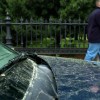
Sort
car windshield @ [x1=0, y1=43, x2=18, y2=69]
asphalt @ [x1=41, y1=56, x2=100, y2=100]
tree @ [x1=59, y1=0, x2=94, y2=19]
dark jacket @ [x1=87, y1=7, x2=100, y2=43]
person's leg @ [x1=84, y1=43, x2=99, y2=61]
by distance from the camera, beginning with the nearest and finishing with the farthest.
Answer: asphalt @ [x1=41, y1=56, x2=100, y2=100], car windshield @ [x1=0, y1=43, x2=18, y2=69], dark jacket @ [x1=87, y1=7, x2=100, y2=43], person's leg @ [x1=84, y1=43, x2=99, y2=61], tree @ [x1=59, y1=0, x2=94, y2=19]

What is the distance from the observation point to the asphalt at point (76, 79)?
8.01 feet

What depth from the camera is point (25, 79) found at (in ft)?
8.45

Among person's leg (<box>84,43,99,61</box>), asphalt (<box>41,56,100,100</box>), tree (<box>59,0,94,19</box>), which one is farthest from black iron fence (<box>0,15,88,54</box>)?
asphalt (<box>41,56,100,100</box>)

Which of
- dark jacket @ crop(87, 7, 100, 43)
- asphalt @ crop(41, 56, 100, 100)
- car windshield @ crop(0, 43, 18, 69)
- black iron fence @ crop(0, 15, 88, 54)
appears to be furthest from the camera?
black iron fence @ crop(0, 15, 88, 54)

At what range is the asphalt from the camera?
2.44 m

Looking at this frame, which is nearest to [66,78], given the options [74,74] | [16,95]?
[74,74]

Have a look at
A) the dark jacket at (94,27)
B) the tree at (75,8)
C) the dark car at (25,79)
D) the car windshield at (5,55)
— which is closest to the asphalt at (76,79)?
the dark car at (25,79)

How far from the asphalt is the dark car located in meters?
0.06

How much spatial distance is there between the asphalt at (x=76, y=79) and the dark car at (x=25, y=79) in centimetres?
6

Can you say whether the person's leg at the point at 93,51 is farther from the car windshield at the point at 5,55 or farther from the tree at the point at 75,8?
the car windshield at the point at 5,55

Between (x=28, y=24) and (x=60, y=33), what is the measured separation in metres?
0.80

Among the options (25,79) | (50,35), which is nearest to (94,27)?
(50,35)

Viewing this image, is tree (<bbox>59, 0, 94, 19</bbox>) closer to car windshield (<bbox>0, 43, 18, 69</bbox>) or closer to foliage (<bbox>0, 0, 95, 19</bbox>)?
foliage (<bbox>0, 0, 95, 19</bbox>)

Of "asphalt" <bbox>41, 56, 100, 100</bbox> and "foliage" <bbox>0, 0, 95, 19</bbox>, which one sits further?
"foliage" <bbox>0, 0, 95, 19</bbox>
